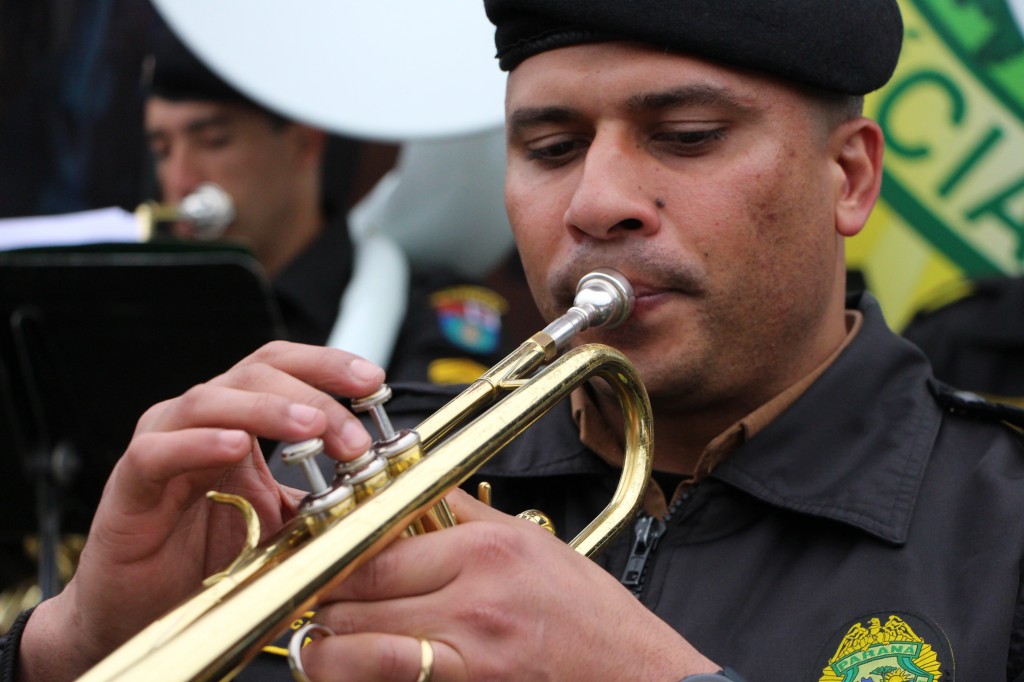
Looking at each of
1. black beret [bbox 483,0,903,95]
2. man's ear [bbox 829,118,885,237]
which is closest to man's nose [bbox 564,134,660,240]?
black beret [bbox 483,0,903,95]

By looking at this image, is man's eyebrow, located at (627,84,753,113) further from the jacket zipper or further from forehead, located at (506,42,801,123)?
the jacket zipper

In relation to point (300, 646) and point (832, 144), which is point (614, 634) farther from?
point (832, 144)

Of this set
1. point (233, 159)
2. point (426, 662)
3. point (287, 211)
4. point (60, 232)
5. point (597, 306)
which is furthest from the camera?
point (287, 211)

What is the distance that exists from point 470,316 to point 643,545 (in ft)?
7.76

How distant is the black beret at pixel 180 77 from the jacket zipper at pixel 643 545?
9.95 ft

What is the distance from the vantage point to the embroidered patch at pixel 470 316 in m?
4.23

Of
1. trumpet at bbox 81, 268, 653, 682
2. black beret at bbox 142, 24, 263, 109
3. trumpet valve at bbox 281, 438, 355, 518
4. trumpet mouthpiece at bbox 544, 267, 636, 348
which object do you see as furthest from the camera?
black beret at bbox 142, 24, 263, 109

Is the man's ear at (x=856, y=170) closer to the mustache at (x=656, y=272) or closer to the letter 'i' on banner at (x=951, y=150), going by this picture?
the mustache at (x=656, y=272)

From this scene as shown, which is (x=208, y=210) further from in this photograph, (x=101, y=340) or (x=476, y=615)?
(x=476, y=615)

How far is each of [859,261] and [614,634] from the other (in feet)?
7.49

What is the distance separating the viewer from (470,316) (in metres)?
4.34

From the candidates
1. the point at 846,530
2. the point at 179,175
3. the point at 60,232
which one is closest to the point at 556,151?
the point at 846,530

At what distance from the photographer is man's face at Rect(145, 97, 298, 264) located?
4707 millimetres

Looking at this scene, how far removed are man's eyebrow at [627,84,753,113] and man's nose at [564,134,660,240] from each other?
6 centimetres
